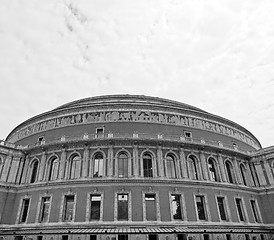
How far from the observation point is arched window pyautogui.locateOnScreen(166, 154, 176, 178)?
24578mm

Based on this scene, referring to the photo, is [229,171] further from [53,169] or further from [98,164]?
[53,169]

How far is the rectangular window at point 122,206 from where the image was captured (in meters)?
21.7

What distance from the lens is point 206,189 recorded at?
24547 mm

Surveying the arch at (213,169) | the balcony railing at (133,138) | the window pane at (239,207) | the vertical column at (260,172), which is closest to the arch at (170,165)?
the balcony railing at (133,138)

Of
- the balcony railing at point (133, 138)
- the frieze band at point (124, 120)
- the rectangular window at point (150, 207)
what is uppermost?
the frieze band at point (124, 120)

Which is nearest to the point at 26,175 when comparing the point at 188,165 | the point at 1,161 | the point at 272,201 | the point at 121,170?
the point at 1,161

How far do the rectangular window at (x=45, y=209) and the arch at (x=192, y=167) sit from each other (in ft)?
49.3

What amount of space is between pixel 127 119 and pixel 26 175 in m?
13.3

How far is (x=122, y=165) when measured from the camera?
24250 millimetres

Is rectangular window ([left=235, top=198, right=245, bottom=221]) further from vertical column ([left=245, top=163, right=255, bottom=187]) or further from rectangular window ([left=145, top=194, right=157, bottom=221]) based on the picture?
rectangular window ([left=145, top=194, right=157, bottom=221])

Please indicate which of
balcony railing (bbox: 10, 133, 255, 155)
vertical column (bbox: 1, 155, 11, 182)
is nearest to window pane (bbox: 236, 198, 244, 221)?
balcony railing (bbox: 10, 133, 255, 155)

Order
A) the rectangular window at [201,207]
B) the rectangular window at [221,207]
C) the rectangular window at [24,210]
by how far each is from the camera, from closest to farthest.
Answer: the rectangular window at [201,207]
the rectangular window at [24,210]
the rectangular window at [221,207]

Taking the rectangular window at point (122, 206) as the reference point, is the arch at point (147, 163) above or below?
above

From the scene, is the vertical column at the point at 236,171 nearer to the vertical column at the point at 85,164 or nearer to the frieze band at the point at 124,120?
the frieze band at the point at 124,120
